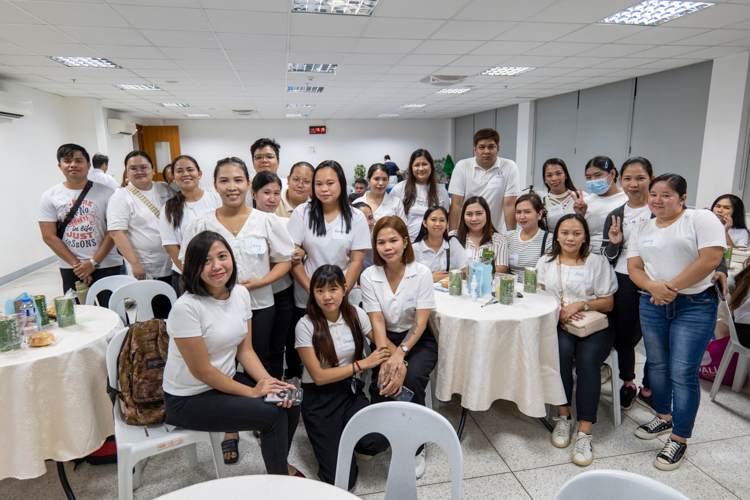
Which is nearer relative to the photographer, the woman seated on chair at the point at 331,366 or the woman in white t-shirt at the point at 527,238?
the woman seated on chair at the point at 331,366

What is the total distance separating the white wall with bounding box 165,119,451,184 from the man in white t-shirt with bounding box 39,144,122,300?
1126 centimetres

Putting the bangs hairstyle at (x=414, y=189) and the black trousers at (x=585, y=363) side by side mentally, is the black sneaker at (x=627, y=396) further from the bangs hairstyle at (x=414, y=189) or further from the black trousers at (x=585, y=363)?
the bangs hairstyle at (x=414, y=189)

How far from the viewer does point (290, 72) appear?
6.32m

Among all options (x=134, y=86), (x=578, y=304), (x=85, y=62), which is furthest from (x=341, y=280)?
(x=134, y=86)

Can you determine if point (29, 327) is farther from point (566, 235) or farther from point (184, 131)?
point (184, 131)

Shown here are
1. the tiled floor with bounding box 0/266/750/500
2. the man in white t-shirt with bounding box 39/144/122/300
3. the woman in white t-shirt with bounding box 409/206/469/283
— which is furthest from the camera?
the man in white t-shirt with bounding box 39/144/122/300

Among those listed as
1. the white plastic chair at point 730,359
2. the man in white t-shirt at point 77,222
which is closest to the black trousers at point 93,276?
the man in white t-shirt at point 77,222

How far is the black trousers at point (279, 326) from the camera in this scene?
264 centimetres

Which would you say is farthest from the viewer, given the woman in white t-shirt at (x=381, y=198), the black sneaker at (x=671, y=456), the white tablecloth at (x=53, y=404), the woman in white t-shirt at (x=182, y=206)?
the woman in white t-shirt at (x=381, y=198)

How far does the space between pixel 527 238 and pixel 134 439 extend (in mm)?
2736

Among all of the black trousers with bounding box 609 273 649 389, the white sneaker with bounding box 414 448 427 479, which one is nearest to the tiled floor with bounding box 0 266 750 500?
the white sneaker with bounding box 414 448 427 479

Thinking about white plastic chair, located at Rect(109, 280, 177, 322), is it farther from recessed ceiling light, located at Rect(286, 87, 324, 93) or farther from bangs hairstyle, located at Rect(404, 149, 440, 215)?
recessed ceiling light, located at Rect(286, 87, 324, 93)

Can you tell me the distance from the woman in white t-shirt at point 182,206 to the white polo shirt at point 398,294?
1.16m

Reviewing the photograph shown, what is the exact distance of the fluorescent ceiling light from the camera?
235 inches
